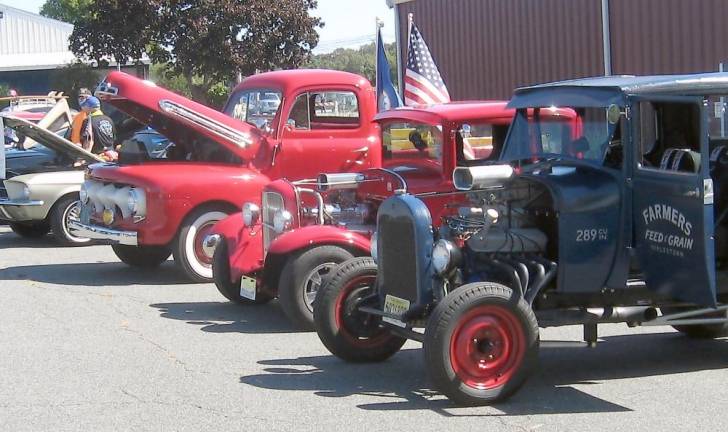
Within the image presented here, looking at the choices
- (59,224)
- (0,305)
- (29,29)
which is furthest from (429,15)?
(29,29)

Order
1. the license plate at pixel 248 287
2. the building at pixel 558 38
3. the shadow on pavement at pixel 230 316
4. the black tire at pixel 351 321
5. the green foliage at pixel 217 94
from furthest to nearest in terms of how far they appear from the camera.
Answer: the green foliage at pixel 217 94
the building at pixel 558 38
the license plate at pixel 248 287
the shadow on pavement at pixel 230 316
the black tire at pixel 351 321

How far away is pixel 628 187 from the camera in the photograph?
→ 6309 mm

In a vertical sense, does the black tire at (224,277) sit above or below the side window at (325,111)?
below

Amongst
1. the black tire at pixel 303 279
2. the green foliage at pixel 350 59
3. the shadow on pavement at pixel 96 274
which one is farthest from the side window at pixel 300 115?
the green foliage at pixel 350 59

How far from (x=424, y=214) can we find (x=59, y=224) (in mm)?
8187

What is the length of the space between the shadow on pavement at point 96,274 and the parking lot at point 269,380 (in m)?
1.40

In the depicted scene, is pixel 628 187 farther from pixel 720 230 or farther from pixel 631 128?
pixel 720 230

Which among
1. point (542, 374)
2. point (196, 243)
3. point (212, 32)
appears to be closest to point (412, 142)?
point (196, 243)

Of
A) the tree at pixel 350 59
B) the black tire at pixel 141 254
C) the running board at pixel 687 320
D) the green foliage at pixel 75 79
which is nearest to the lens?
the running board at pixel 687 320

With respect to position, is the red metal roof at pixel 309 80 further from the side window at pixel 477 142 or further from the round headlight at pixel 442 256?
the round headlight at pixel 442 256

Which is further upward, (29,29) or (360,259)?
(29,29)

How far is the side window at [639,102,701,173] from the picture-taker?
6156mm

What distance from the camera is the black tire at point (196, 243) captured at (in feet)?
34.3

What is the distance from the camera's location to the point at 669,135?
659 cm
